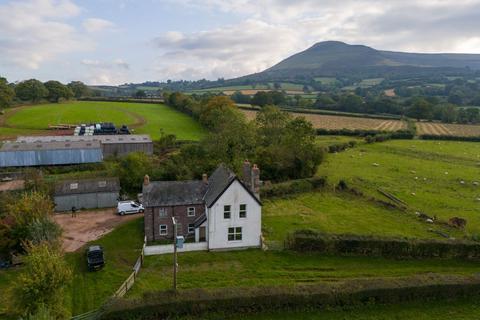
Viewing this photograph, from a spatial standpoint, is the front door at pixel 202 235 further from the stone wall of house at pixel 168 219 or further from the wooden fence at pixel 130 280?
the wooden fence at pixel 130 280

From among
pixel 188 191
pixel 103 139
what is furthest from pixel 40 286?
pixel 103 139

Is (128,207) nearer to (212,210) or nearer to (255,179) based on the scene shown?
(212,210)

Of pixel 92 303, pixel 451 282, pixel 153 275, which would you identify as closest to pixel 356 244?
pixel 451 282

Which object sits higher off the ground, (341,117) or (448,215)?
(341,117)

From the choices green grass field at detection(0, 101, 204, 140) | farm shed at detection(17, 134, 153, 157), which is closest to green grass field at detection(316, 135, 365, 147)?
green grass field at detection(0, 101, 204, 140)

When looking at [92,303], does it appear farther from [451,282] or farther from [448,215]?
[448,215]

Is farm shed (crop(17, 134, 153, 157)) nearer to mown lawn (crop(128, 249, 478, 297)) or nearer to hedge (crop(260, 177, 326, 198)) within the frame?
hedge (crop(260, 177, 326, 198))

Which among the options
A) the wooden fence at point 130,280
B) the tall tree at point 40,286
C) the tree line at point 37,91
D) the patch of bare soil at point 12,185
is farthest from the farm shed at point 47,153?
Answer: the tree line at point 37,91
